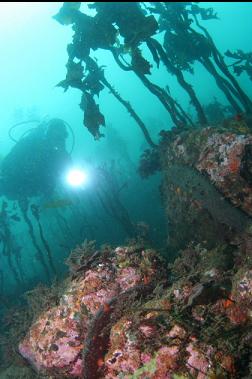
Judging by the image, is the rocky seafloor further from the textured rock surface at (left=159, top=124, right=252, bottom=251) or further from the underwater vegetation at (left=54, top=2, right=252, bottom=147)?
the underwater vegetation at (left=54, top=2, right=252, bottom=147)

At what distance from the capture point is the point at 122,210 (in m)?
11.3

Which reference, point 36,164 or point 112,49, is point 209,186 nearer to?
point 112,49

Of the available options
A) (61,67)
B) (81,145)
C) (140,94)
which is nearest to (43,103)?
(61,67)

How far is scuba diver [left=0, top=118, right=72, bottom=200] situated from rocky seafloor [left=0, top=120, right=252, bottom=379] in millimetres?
11925

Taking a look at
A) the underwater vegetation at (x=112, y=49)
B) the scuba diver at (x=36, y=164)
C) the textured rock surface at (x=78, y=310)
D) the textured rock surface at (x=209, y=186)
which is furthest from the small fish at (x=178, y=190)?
the scuba diver at (x=36, y=164)

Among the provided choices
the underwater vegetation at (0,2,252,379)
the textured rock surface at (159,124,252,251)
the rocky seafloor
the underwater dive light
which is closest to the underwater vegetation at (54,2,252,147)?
the underwater vegetation at (0,2,252,379)

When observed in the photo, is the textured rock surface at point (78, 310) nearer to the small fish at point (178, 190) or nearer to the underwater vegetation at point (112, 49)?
the small fish at point (178, 190)

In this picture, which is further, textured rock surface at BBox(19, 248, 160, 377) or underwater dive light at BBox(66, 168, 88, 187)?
underwater dive light at BBox(66, 168, 88, 187)

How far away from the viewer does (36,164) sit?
17.5m

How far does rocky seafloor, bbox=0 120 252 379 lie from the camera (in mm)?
3594

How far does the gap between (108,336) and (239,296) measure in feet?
5.47

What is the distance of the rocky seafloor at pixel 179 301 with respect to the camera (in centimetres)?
359

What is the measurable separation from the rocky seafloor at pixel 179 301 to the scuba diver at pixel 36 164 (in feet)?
39.1

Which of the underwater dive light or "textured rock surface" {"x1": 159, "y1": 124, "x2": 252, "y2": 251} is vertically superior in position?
the underwater dive light
